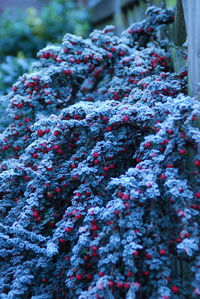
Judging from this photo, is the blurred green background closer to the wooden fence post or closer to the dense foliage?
the dense foliage

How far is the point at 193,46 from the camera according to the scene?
199 centimetres

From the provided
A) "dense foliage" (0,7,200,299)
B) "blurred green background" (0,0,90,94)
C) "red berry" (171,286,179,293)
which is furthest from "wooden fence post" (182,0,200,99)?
"blurred green background" (0,0,90,94)

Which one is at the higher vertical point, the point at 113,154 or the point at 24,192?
the point at 113,154

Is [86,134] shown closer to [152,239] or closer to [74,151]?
[74,151]

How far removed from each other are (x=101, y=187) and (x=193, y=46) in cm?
85

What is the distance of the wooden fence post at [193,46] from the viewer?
1.96m

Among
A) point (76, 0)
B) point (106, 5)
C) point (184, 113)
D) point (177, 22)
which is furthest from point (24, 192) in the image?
point (76, 0)

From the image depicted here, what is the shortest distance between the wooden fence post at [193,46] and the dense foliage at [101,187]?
0.13m

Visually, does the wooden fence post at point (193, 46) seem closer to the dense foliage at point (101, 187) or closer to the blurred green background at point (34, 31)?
the dense foliage at point (101, 187)

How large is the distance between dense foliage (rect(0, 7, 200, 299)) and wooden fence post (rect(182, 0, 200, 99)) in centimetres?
13

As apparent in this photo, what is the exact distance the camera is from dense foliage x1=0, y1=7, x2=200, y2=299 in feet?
5.26

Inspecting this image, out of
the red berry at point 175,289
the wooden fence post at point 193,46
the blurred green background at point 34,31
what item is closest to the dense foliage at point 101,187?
the red berry at point 175,289

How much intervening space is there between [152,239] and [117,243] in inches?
7.2

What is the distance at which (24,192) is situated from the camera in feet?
7.20
